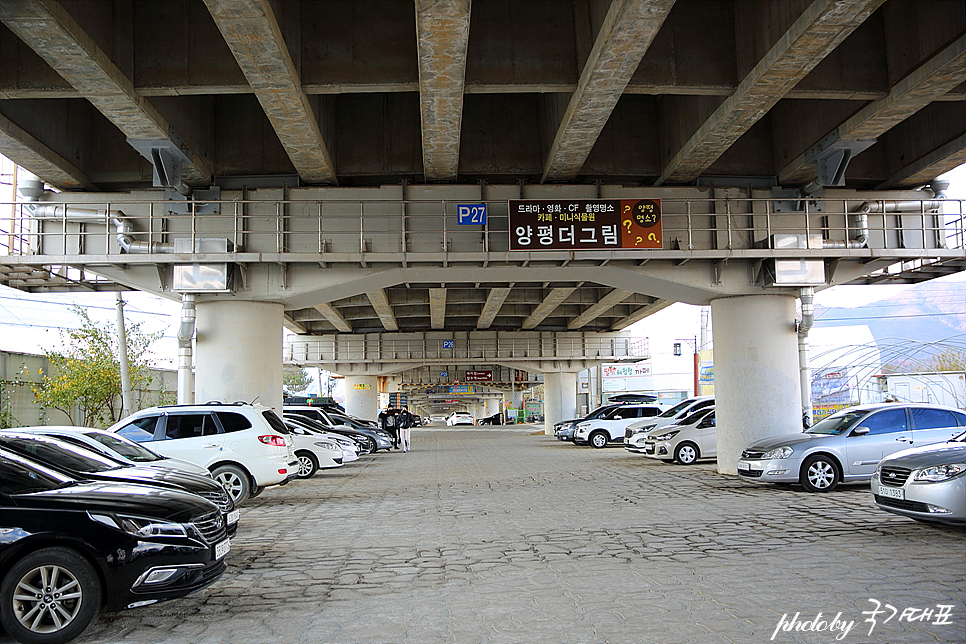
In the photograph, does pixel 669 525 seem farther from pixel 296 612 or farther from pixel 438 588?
pixel 296 612

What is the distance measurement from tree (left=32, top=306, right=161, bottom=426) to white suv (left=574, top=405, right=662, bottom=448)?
1761 cm

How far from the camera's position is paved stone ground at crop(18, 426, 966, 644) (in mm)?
5809

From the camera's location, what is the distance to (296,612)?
642cm

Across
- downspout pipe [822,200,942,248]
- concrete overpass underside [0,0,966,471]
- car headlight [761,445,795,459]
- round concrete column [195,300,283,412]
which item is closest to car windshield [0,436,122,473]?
concrete overpass underside [0,0,966,471]

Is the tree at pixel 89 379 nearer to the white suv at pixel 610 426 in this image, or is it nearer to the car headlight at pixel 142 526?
the white suv at pixel 610 426

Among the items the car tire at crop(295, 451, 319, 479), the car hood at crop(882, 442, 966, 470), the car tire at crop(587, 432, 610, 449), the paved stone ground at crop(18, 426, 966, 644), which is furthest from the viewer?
the car tire at crop(587, 432, 610, 449)

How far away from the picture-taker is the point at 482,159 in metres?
16.5

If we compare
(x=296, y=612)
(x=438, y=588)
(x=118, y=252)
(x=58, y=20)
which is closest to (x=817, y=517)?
(x=438, y=588)

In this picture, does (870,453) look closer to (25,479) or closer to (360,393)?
(25,479)

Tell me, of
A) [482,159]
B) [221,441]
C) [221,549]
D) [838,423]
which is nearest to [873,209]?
[838,423]

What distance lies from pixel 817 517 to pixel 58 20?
39.5ft

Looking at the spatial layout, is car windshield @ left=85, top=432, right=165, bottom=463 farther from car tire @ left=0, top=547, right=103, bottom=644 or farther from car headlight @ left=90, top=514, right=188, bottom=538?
car tire @ left=0, top=547, right=103, bottom=644

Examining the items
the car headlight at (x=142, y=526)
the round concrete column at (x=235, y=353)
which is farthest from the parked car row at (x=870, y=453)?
the round concrete column at (x=235, y=353)

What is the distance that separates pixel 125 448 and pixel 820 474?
1172 centimetres
